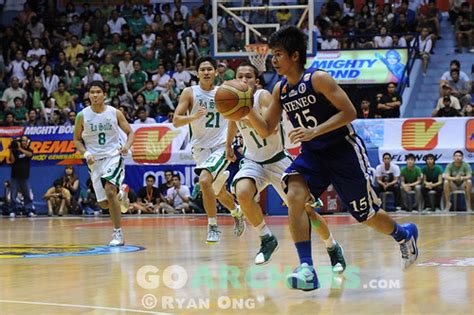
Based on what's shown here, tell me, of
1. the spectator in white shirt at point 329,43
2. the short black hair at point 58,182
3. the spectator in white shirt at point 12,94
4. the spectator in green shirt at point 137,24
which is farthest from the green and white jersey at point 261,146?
the spectator in green shirt at point 137,24

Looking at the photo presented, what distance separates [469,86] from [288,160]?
13.5 metres

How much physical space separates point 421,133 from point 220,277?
42.7 ft

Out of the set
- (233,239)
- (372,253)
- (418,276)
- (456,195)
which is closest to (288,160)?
(372,253)

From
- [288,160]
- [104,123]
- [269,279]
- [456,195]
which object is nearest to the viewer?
[269,279]

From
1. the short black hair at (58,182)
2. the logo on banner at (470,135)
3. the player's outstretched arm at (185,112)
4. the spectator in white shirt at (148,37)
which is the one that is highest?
the spectator in white shirt at (148,37)

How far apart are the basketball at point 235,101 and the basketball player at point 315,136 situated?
0.08 m

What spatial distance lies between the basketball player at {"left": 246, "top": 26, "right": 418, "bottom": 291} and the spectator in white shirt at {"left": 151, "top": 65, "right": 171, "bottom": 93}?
53.6 ft

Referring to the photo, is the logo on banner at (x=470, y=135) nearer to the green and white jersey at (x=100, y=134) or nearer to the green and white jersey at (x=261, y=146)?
the green and white jersey at (x=100, y=134)

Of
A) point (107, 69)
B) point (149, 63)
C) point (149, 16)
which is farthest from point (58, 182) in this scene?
point (149, 16)

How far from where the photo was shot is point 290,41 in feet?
23.5

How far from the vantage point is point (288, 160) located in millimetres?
9422

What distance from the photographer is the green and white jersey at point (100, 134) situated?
12.4m

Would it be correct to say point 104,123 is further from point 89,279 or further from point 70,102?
point 70,102

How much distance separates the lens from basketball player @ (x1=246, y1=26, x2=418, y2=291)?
23.1 ft
